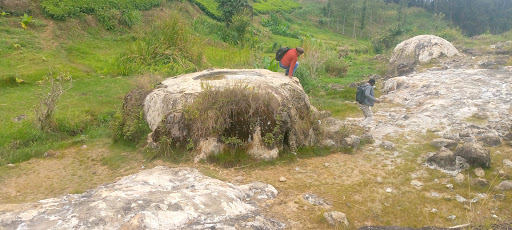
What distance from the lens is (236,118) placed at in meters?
6.60

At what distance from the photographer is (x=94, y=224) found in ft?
12.0

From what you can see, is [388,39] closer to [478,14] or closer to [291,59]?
[291,59]

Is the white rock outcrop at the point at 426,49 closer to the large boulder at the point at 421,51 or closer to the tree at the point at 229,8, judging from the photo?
the large boulder at the point at 421,51

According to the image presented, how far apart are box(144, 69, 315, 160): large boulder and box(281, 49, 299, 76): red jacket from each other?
1.41 meters

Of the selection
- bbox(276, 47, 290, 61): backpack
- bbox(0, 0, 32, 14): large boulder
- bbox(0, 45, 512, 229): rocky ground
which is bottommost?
bbox(0, 45, 512, 229): rocky ground

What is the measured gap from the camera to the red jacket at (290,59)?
334 inches

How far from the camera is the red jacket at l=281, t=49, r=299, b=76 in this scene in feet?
27.8

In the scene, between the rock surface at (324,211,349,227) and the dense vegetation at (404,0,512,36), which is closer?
the rock surface at (324,211,349,227)

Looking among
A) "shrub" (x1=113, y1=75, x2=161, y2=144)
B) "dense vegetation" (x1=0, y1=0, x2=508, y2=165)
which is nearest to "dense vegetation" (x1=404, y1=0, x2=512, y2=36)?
"dense vegetation" (x1=0, y1=0, x2=508, y2=165)

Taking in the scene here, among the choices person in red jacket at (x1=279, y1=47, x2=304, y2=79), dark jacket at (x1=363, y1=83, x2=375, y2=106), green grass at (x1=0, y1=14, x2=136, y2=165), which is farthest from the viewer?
person in red jacket at (x1=279, y1=47, x2=304, y2=79)

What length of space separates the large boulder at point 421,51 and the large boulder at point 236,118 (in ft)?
33.0

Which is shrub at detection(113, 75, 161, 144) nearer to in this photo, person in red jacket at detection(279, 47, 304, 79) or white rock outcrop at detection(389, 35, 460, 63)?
person in red jacket at detection(279, 47, 304, 79)

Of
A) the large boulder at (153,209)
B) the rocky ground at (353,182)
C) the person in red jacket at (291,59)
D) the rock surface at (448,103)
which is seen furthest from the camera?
the person in red jacket at (291,59)

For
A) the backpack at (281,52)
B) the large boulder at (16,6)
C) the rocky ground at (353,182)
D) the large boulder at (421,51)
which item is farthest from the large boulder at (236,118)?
the large boulder at (16,6)
